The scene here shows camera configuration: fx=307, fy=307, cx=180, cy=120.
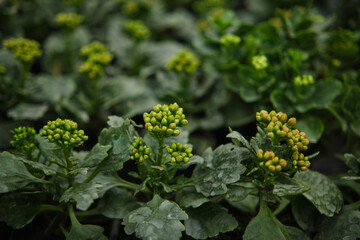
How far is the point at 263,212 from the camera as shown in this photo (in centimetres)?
127

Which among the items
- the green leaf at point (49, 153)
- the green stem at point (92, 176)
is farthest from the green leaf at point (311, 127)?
the green leaf at point (49, 153)

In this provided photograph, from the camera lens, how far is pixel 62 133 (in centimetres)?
118

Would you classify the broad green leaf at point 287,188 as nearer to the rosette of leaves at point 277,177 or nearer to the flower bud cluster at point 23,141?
the rosette of leaves at point 277,177

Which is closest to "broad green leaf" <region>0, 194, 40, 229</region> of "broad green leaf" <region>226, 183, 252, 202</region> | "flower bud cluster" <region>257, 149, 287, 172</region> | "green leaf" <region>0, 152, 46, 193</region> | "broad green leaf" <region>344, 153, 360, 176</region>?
"green leaf" <region>0, 152, 46, 193</region>

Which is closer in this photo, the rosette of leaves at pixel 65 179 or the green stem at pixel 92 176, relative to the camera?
the rosette of leaves at pixel 65 179

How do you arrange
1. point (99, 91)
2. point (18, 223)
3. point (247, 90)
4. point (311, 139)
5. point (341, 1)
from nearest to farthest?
point (18, 223) → point (311, 139) → point (247, 90) → point (99, 91) → point (341, 1)

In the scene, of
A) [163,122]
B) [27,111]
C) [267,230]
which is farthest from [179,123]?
[27,111]

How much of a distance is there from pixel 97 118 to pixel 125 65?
0.53 meters

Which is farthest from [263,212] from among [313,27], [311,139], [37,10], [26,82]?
[37,10]

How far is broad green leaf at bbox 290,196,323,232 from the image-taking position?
1.37m

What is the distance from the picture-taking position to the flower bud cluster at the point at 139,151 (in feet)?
3.99

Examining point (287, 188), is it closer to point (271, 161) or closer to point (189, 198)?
point (271, 161)

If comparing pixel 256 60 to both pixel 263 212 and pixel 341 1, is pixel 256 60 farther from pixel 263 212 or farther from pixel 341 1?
pixel 341 1

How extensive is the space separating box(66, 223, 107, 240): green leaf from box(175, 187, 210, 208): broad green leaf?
13.6 inches
